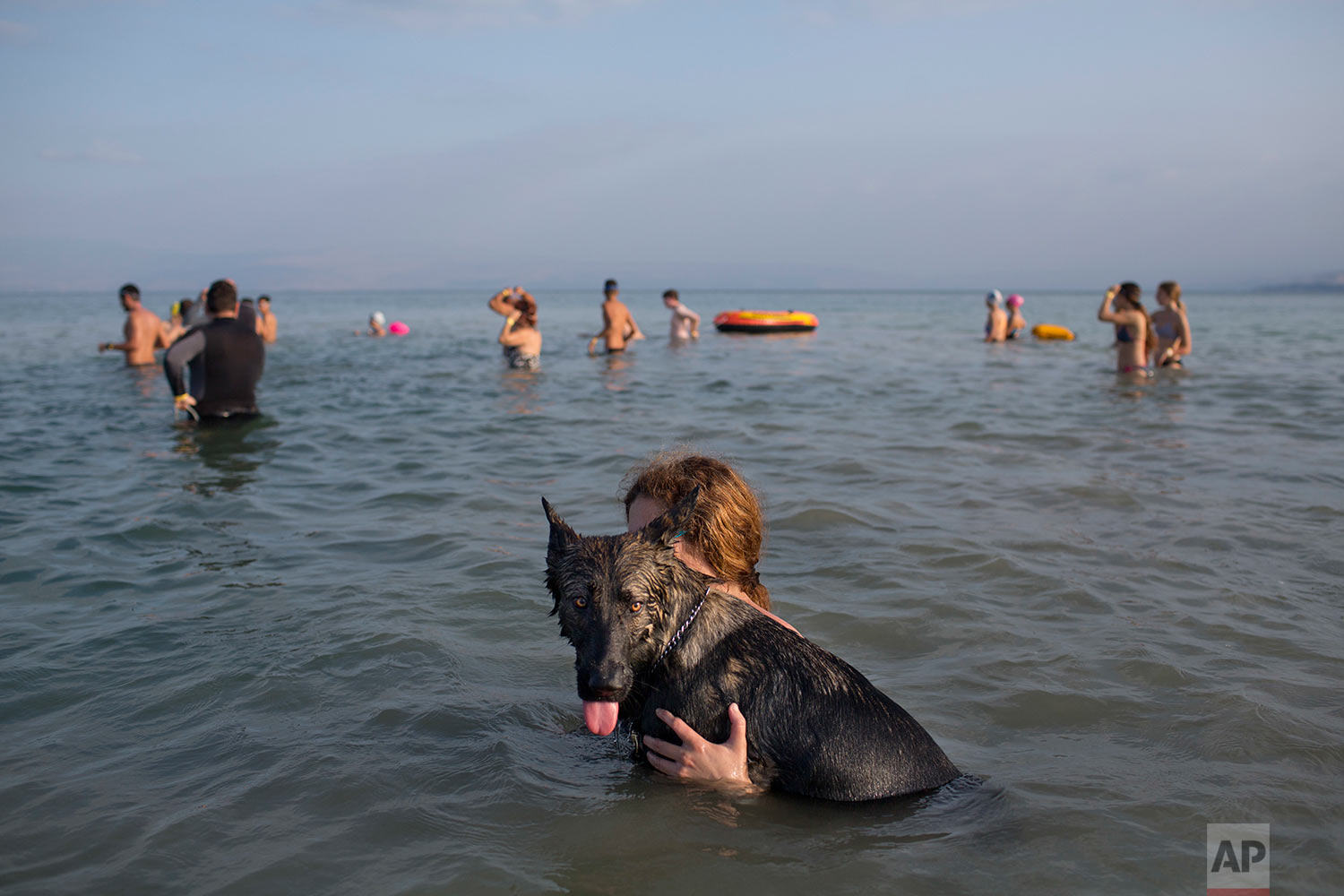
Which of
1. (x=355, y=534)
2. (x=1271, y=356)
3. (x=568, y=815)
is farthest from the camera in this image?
(x=1271, y=356)

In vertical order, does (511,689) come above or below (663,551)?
below

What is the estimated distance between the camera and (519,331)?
25500mm

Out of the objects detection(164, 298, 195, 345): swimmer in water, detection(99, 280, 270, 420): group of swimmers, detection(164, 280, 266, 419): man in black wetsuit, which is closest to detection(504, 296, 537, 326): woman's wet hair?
detection(99, 280, 270, 420): group of swimmers

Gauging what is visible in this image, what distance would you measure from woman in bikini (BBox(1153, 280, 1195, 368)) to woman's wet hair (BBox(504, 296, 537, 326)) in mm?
16226

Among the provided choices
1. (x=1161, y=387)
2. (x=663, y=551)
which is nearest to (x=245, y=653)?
(x=663, y=551)

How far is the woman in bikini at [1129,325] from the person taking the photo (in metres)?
21.7

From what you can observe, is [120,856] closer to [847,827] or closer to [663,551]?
[663,551]

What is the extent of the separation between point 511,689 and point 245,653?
204cm

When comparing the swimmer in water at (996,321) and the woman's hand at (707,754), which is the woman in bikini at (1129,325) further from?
the woman's hand at (707,754)

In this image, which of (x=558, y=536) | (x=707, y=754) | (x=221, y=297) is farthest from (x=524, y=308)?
(x=707, y=754)

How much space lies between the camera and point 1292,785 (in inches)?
184

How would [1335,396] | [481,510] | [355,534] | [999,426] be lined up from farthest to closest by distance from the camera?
[1335,396] → [999,426] → [481,510] → [355,534]

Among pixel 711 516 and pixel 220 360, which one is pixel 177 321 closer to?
pixel 220 360

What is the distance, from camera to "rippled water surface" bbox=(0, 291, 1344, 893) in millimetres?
4211
